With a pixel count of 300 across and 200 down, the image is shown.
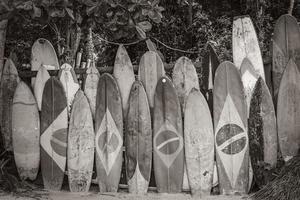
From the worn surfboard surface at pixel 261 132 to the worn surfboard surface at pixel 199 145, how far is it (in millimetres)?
347

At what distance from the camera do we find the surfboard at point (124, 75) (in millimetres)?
3721

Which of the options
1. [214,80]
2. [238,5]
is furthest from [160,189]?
[238,5]

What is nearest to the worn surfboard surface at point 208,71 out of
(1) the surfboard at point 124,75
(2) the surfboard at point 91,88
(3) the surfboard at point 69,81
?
(1) the surfboard at point 124,75

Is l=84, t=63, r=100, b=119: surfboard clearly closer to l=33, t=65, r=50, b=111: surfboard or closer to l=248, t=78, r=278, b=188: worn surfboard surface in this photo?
l=33, t=65, r=50, b=111: surfboard

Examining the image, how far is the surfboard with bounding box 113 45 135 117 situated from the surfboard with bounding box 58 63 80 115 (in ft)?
1.36

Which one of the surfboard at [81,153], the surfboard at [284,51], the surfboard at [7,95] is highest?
the surfboard at [284,51]

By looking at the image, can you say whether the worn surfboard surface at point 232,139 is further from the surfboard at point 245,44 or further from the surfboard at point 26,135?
the surfboard at point 26,135

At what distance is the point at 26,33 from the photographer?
6.66m

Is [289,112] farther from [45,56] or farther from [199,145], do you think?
[45,56]

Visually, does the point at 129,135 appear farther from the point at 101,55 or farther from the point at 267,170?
the point at 101,55

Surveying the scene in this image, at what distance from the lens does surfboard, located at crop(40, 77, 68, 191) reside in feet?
12.2

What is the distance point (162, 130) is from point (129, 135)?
0.29m

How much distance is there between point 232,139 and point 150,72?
3.08ft

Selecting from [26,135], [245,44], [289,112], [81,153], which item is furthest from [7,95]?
[289,112]
